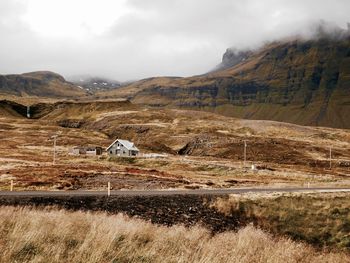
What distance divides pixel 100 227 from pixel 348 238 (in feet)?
78.4

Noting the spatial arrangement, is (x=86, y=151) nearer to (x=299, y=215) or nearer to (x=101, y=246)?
(x=299, y=215)

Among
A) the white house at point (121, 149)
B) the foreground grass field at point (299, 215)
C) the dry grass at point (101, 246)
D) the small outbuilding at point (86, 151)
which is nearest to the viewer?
the dry grass at point (101, 246)

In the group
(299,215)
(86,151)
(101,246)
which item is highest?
(101,246)

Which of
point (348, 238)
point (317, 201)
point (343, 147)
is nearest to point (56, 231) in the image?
point (348, 238)

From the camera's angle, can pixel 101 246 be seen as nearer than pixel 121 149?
Yes

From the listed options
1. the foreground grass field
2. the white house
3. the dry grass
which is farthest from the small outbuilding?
the dry grass

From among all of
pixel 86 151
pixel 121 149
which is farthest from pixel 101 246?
pixel 121 149

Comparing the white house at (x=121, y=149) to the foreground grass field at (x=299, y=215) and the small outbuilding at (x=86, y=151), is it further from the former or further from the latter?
the foreground grass field at (x=299, y=215)

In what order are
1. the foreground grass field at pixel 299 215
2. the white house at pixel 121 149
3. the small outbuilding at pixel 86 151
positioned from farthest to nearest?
1. the white house at pixel 121 149
2. the small outbuilding at pixel 86 151
3. the foreground grass field at pixel 299 215

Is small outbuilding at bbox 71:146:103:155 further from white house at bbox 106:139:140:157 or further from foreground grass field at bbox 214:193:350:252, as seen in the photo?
foreground grass field at bbox 214:193:350:252

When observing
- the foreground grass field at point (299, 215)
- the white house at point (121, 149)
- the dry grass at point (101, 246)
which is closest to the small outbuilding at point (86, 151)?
the white house at point (121, 149)

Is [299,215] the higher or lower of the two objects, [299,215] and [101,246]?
the lower

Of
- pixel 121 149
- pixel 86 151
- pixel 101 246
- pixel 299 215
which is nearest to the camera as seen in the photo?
pixel 101 246

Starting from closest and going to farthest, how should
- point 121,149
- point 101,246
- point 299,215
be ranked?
1. point 101,246
2. point 299,215
3. point 121,149
